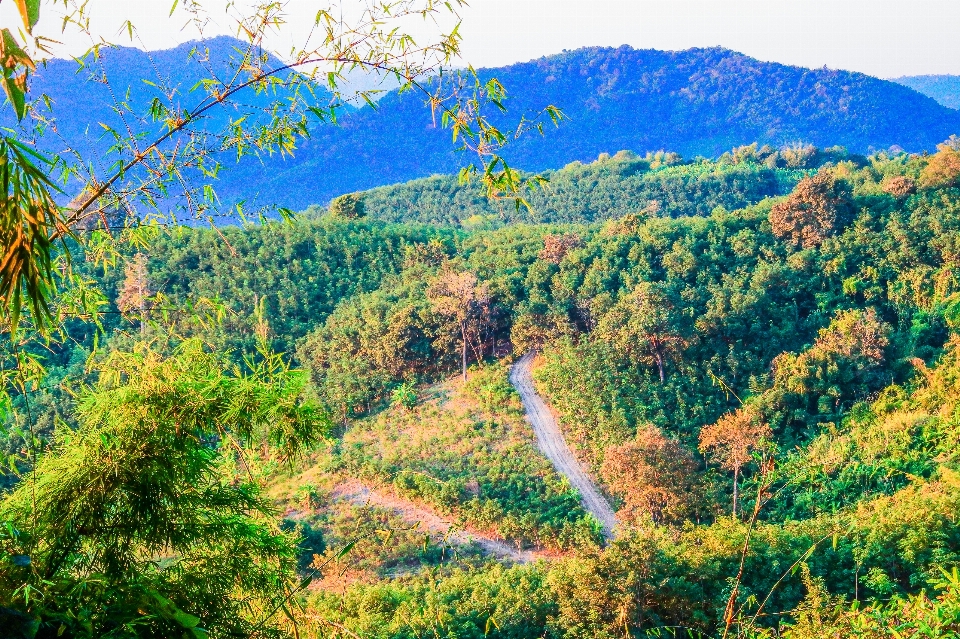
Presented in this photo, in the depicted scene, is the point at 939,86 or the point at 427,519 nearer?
the point at 427,519

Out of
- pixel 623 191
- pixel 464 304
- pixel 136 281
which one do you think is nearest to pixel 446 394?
pixel 464 304

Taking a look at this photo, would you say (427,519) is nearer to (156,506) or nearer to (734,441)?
(734,441)

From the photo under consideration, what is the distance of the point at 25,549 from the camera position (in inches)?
98.0

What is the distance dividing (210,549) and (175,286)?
2505 cm

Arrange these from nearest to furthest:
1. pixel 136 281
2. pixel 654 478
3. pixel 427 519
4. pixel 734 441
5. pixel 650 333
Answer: pixel 654 478 < pixel 734 441 < pixel 427 519 < pixel 650 333 < pixel 136 281

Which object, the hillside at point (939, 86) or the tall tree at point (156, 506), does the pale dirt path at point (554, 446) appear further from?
the hillside at point (939, 86)

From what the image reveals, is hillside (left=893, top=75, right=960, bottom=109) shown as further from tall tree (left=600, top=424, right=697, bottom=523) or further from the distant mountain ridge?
tall tree (left=600, top=424, right=697, bottom=523)

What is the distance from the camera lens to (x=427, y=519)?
1545 cm

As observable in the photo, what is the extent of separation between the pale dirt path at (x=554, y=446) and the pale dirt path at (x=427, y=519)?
193 cm

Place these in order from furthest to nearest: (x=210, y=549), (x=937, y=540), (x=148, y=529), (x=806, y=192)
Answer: (x=806, y=192), (x=937, y=540), (x=210, y=549), (x=148, y=529)

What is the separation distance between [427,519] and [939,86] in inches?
6173

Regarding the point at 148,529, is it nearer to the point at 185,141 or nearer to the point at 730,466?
the point at 185,141

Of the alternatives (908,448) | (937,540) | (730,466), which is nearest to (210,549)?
(937,540)

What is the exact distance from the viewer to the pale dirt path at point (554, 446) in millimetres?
15320
